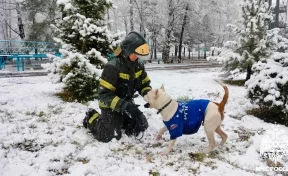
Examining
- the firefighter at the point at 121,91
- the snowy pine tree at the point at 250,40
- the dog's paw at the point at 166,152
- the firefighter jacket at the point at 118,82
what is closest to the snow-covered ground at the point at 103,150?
the dog's paw at the point at 166,152

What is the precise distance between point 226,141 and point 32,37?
2236 cm

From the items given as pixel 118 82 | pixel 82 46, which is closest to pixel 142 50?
pixel 118 82

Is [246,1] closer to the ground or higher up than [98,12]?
higher up

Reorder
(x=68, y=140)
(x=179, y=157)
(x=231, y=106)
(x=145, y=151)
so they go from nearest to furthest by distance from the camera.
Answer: (x=179, y=157), (x=145, y=151), (x=68, y=140), (x=231, y=106)

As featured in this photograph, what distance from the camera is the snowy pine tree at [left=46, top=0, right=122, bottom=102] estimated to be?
731 centimetres

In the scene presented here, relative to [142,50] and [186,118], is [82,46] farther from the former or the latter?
[186,118]

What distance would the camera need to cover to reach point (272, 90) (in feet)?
18.5

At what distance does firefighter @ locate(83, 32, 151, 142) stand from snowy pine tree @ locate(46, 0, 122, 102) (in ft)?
8.68

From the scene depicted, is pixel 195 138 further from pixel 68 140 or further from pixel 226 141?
pixel 68 140

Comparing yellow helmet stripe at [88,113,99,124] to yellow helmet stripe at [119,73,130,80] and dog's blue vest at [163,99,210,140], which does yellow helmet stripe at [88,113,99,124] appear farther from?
dog's blue vest at [163,99,210,140]

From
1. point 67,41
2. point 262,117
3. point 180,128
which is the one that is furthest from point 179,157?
point 67,41

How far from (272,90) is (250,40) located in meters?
6.90

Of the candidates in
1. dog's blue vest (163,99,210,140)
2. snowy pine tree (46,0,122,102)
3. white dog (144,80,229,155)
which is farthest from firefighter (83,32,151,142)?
snowy pine tree (46,0,122,102)

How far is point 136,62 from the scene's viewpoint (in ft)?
15.2
